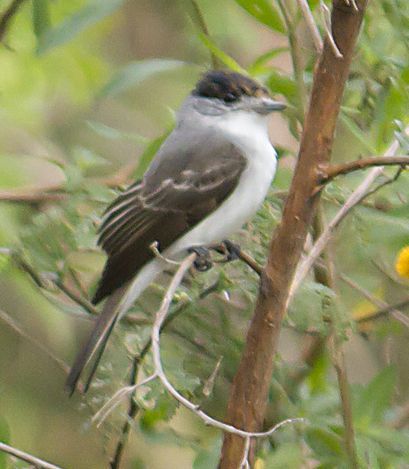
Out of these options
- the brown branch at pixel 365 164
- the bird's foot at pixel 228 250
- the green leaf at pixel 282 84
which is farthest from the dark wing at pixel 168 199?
the brown branch at pixel 365 164

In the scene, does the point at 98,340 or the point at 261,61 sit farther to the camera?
the point at 261,61

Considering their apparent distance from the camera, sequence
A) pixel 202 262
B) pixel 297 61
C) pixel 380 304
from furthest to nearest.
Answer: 1. pixel 380 304
2. pixel 202 262
3. pixel 297 61

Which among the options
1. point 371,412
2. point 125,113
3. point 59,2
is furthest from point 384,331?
point 125,113

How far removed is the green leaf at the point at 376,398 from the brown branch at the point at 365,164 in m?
0.91

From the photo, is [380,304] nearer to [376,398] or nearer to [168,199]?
[376,398]

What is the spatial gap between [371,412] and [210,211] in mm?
708

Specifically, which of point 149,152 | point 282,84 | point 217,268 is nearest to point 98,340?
point 217,268

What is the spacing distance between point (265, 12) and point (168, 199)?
0.69 metres

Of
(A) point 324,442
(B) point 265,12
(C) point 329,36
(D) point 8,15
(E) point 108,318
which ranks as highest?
(C) point 329,36

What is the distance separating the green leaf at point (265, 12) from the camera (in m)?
2.77

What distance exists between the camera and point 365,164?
205 cm

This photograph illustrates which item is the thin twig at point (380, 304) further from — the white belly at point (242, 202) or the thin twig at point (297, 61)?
the thin twig at point (297, 61)

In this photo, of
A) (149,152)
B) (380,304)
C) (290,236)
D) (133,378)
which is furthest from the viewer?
(380,304)

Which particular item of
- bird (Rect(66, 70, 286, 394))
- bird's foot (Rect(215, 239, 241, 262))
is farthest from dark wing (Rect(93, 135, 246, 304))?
bird's foot (Rect(215, 239, 241, 262))
